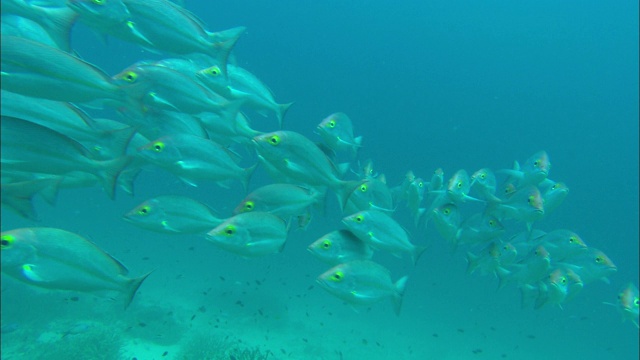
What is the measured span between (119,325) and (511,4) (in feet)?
170

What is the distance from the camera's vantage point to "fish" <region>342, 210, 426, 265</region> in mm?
4477

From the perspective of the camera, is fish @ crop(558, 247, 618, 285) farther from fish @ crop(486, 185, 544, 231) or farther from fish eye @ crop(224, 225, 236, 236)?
fish eye @ crop(224, 225, 236, 236)

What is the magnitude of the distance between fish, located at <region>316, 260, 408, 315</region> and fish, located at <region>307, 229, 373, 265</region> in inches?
8.4

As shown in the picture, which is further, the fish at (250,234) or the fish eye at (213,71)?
the fish eye at (213,71)

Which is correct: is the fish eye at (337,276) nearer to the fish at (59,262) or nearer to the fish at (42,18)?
the fish at (59,262)

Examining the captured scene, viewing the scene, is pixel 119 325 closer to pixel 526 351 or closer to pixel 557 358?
pixel 526 351

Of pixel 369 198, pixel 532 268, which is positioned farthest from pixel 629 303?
pixel 369 198

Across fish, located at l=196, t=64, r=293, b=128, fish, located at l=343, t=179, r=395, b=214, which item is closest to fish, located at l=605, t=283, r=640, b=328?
fish, located at l=343, t=179, r=395, b=214

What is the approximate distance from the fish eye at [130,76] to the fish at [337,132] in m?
2.31

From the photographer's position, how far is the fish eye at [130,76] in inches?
153

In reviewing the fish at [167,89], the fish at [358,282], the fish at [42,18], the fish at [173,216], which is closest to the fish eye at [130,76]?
the fish at [167,89]

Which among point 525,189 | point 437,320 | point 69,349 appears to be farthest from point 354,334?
point 525,189

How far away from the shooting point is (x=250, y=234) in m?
4.04

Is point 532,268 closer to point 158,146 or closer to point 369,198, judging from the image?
point 369,198
